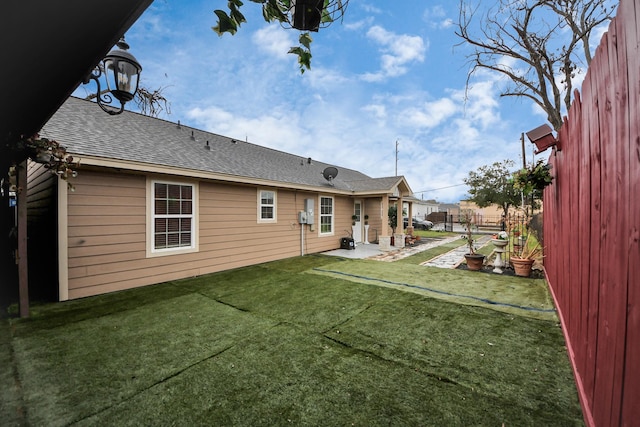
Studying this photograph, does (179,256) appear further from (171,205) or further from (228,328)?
(228,328)

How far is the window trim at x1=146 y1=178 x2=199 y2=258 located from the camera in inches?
211

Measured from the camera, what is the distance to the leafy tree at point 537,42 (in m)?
7.09

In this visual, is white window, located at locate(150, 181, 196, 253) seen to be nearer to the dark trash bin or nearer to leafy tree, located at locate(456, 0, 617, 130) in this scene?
→ the dark trash bin

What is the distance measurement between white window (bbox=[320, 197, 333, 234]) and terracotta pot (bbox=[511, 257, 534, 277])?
5.87m

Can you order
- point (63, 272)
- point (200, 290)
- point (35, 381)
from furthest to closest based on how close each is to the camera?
point (200, 290), point (63, 272), point (35, 381)

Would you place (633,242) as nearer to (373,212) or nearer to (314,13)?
(314,13)

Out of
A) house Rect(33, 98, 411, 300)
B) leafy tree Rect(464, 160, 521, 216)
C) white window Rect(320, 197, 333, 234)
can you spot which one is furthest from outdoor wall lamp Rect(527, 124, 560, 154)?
leafy tree Rect(464, 160, 521, 216)

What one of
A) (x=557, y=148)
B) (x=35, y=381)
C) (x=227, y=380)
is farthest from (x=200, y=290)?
(x=557, y=148)

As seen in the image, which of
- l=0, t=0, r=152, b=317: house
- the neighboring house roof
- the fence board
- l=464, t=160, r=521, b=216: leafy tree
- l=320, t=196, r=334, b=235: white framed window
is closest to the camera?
the fence board

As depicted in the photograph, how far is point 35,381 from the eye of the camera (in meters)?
2.34

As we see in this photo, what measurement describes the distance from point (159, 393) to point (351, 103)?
520 inches

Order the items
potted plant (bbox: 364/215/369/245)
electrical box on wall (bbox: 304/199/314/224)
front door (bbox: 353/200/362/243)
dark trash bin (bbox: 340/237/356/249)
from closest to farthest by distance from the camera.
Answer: electrical box on wall (bbox: 304/199/314/224), dark trash bin (bbox: 340/237/356/249), front door (bbox: 353/200/362/243), potted plant (bbox: 364/215/369/245)

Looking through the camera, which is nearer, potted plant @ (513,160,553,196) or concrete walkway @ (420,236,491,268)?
potted plant @ (513,160,553,196)

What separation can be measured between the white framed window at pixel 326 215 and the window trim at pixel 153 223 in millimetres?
4741
